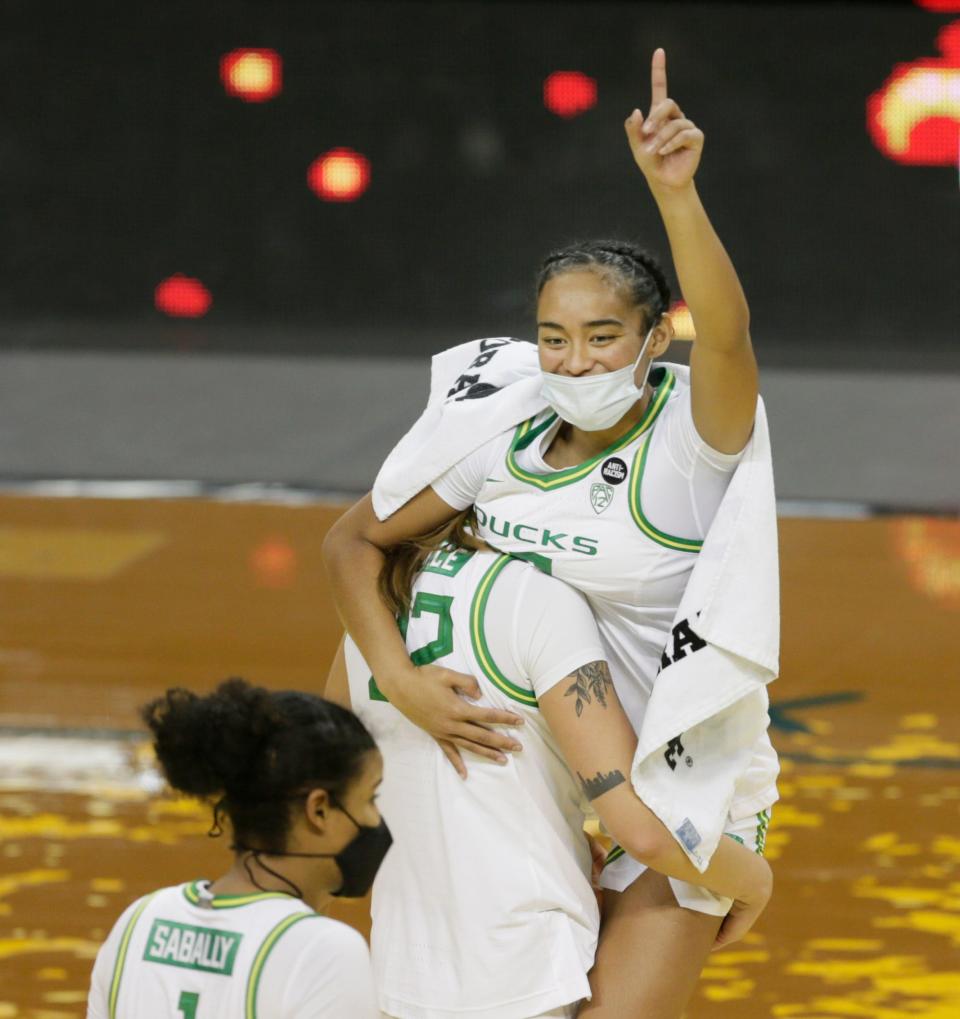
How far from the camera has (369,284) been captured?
10406 mm

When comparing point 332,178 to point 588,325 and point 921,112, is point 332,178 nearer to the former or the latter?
point 921,112

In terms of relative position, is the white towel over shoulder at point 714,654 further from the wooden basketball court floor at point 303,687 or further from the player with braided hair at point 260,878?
the wooden basketball court floor at point 303,687

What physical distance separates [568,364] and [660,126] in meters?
0.38

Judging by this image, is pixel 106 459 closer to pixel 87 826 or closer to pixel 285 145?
pixel 285 145

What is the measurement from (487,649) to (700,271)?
0.64 m

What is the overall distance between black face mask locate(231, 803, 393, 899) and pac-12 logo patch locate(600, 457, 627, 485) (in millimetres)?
703

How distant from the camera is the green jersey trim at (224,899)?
79.7 inches

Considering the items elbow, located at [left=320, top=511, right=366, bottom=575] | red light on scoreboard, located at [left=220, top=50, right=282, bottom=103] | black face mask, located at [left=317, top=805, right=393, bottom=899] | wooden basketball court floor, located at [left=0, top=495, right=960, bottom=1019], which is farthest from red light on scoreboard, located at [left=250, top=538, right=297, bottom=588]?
black face mask, located at [left=317, top=805, right=393, bottom=899]

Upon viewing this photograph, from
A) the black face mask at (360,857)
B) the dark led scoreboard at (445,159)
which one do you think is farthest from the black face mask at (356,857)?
the dark led scoreboard at (445,159)

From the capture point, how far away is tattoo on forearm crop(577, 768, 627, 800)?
267cm

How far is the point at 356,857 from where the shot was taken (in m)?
2.18

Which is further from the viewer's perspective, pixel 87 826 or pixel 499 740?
pixel 87 826

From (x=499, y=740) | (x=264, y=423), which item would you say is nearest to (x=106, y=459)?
(x=264, y=423)

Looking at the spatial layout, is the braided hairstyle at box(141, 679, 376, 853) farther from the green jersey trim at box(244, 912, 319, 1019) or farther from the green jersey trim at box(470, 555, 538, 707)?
the green jersey trim at box(470, 555, 538, 707)
